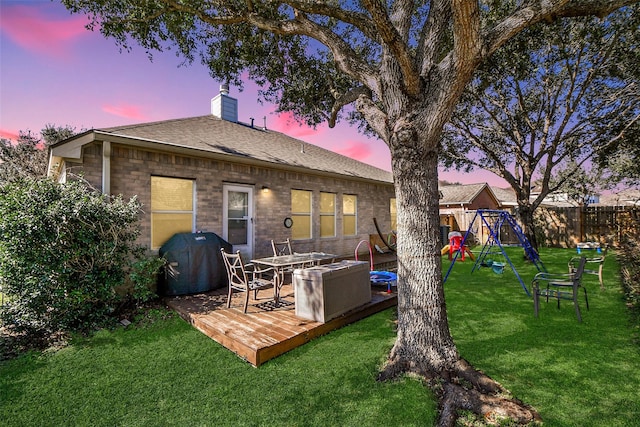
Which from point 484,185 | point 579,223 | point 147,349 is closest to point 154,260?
point 147,349

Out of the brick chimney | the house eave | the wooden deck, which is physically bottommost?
the wooden deck

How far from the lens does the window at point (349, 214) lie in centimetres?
1105

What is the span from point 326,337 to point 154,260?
354 cm

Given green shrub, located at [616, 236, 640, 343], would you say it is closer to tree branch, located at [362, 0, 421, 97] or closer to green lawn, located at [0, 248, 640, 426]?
green lawn, located at [0, 248, 640, 426]

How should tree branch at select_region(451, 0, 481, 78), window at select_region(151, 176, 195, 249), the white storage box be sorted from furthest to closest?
window at select_region(151, 176, 195, 249), the white storage box, tree branch at select_region(451, 0, 481, 78)

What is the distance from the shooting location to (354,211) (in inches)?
452

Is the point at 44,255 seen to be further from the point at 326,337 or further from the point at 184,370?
the point at 326,337

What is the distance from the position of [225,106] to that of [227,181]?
468 centimetres

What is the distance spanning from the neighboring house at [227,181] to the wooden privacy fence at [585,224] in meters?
9.99

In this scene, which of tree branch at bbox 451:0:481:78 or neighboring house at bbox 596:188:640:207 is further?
neighboring house at bbox 596:188:640:207

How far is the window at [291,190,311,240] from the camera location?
30.6ft

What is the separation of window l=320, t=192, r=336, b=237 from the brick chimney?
4604 millimetres

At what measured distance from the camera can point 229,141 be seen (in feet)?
27.2

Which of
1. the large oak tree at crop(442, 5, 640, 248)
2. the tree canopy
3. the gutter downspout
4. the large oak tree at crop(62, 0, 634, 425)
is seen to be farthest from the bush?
the tree canopy
